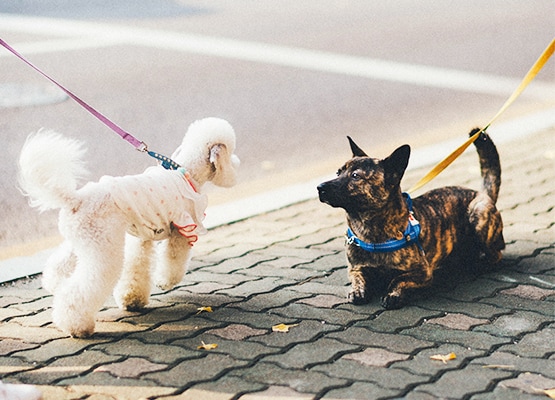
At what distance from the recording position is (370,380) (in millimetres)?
3943

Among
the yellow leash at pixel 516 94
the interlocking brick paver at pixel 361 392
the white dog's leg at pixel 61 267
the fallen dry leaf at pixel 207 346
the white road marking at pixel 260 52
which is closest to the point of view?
the interlocking brick paver at pixel 361 392

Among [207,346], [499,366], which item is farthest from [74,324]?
[499,366]

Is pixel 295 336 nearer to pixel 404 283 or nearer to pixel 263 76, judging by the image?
pixel 404 283

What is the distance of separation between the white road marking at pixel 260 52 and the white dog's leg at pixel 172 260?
713cm

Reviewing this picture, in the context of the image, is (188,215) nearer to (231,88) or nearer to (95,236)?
(95,236)

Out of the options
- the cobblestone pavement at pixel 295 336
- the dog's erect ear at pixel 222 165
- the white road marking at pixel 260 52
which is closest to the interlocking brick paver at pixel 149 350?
the cobblestone pavement at pixel 295 336

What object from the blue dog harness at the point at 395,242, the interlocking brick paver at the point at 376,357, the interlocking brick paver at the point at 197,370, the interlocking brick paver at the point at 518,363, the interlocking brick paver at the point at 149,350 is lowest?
the interlocking brick paver at the point at 518,363

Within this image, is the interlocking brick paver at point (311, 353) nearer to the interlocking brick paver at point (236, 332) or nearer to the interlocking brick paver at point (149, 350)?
the interlocking brick paver at point (236, 332)

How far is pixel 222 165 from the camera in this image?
488 centimetres

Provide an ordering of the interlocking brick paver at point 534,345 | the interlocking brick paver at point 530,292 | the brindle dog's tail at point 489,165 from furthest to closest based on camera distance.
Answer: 1. the brindle dog's tail at point 489,165
2. the interlocking brick paver at point 530,292
3. the interlocking brick paver at point 534,345

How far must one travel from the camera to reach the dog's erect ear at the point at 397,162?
479cm

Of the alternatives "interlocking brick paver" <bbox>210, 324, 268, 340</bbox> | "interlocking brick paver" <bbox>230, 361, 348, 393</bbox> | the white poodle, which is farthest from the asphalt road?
"interlocking brick paver" <bbox>230, 361, 348, 393</bbox>

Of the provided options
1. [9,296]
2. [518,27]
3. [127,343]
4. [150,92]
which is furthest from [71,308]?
[518,27]

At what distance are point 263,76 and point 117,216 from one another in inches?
288
